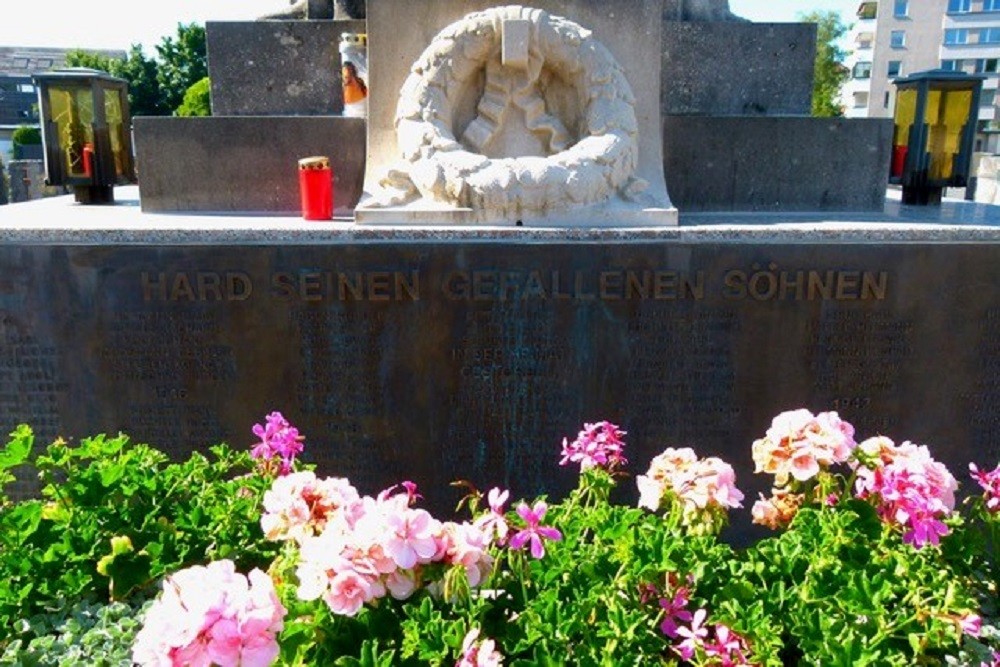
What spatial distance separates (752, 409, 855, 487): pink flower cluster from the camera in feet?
6.79

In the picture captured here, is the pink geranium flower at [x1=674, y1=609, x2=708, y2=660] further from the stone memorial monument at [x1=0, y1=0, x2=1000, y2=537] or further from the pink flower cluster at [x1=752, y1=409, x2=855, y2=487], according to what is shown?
the stone memorial monument at [x1=0, y1=0, x2=1000, y2=537]

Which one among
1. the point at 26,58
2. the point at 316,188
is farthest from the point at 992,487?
the point at 26,58

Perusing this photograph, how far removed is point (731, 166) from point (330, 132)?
2.36 m

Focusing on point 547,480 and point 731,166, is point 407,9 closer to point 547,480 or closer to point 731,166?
point 731,166

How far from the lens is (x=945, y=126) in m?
5.11

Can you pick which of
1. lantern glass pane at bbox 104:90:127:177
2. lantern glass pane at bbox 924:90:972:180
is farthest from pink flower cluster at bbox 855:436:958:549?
lantern glass pane at bbox 104:90:127:177

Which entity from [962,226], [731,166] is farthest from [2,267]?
[962,226]

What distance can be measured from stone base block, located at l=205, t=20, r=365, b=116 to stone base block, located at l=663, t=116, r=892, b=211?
2.14 meters

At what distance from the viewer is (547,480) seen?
156 inches

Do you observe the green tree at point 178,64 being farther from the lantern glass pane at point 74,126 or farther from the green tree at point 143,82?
the lantern glass pane at point 74,126

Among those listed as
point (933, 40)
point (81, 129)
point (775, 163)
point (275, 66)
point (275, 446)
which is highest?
point (933, 40)

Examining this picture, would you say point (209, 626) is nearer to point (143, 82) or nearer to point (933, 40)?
point (143, 82)

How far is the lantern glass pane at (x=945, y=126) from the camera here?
5.05 m

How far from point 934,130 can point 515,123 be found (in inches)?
115
